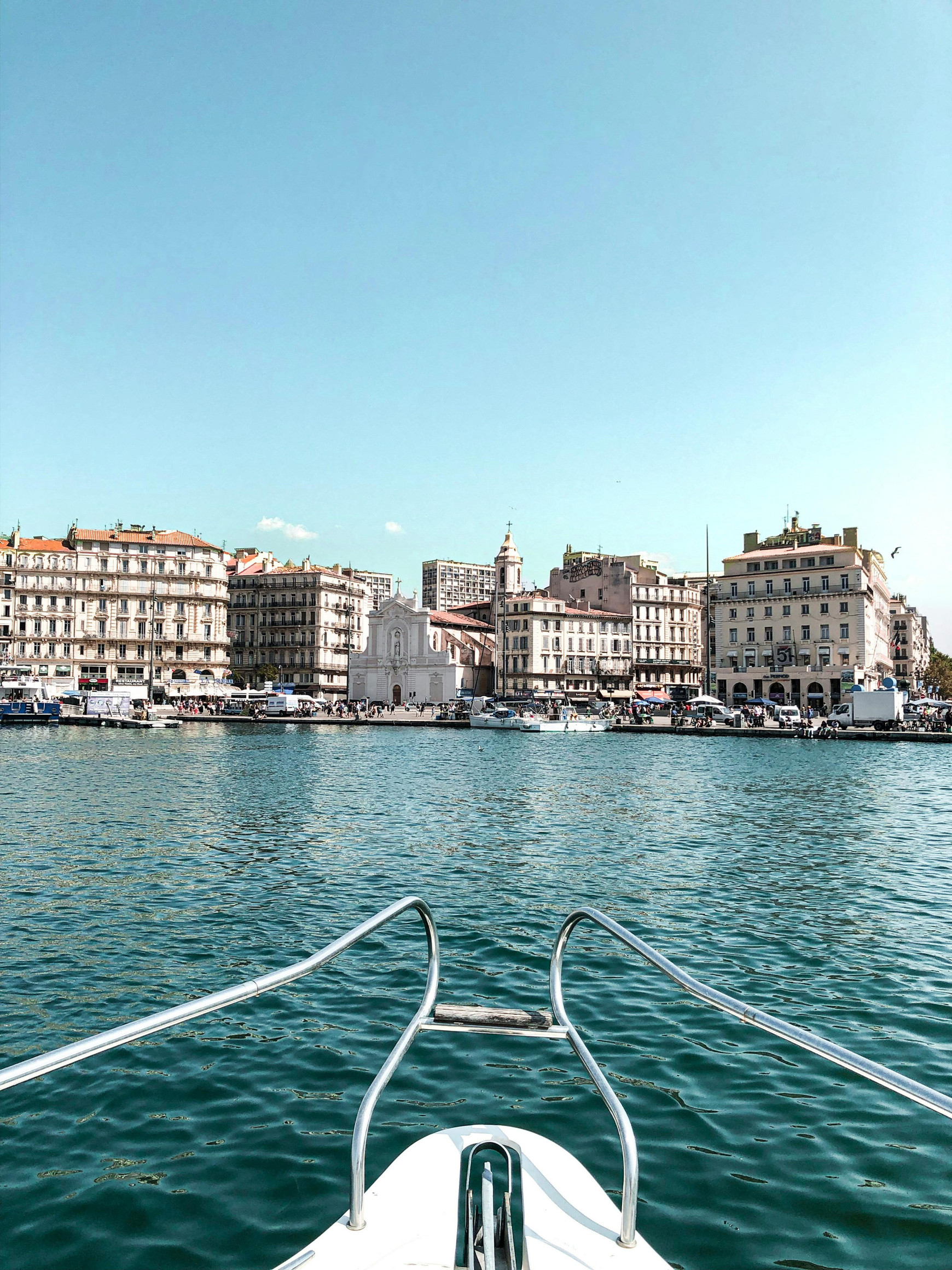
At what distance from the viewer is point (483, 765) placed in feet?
152

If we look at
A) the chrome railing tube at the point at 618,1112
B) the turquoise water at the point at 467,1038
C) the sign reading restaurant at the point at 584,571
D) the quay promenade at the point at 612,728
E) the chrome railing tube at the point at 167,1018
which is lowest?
the turquoise water at the point at 467,1038

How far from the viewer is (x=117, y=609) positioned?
4245 inches

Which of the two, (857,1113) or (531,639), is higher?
(531,639)

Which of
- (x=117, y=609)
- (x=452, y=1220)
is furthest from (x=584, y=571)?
(x=452, y=1220)

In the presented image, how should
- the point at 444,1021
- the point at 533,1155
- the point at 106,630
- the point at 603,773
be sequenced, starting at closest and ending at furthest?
the point at 533,1155, the point at 444,1021, the point at 603,773, the point at 106,630

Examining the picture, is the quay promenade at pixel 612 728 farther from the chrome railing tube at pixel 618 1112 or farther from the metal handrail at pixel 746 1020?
the metal handrail at pixel 746 1020

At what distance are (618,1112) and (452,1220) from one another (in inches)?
33.8

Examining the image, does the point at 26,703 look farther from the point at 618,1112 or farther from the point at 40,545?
the point at 618,1112

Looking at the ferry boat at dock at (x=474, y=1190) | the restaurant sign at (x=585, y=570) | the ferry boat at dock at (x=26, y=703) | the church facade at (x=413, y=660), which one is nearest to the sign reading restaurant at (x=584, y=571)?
the restaurant sign at (x=585, y=570)

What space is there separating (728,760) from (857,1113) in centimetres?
4242

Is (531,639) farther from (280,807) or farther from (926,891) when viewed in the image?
(926,891)

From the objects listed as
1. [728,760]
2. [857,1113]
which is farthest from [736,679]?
[857,1113]

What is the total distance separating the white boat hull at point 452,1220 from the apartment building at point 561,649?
10060 centimetres

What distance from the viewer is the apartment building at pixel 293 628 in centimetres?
11525
